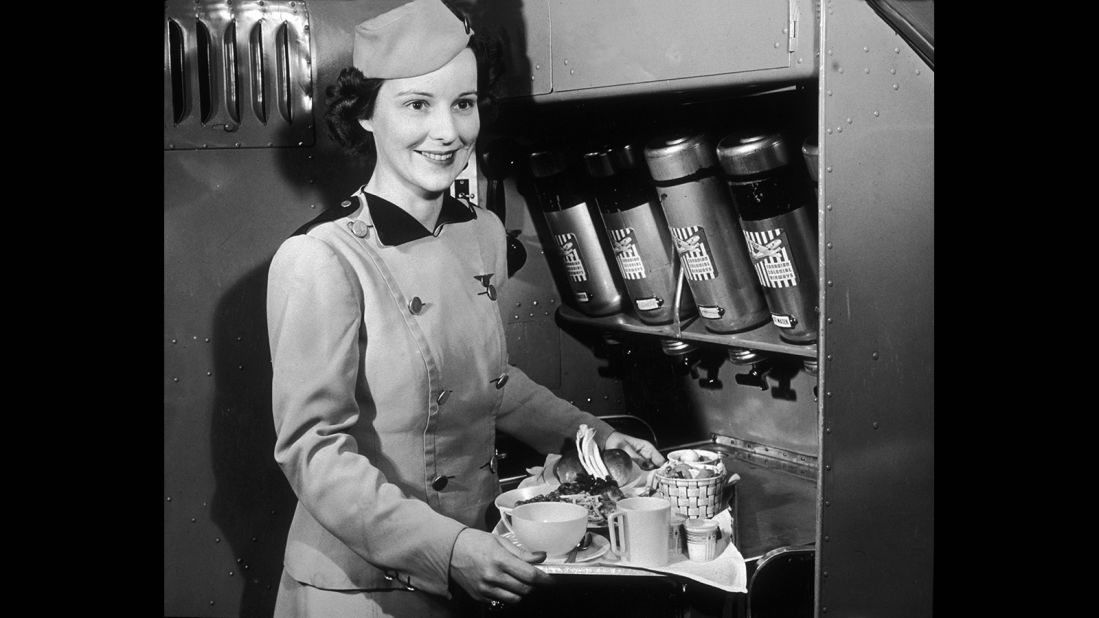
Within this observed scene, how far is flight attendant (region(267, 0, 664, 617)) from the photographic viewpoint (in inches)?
67.2

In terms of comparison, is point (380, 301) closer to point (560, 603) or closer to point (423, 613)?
point (423, 613)

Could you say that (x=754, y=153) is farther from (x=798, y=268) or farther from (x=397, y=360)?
(x=397, y=360)

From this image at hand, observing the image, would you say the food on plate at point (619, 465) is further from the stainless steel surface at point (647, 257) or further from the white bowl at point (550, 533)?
the stainless steel surface at point (647, 257)

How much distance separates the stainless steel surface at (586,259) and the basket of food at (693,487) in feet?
1.65

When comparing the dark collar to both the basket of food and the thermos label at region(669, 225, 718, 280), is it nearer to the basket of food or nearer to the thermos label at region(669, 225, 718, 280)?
the thermos label at region(669, 225, 718, 280)

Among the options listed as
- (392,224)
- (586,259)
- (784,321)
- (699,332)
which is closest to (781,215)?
(784,321)

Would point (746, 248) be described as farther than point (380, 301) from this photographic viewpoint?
Yes

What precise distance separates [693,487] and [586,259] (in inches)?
25.4

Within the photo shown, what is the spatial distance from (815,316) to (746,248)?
0.22 metres

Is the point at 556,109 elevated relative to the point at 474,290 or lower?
elevated

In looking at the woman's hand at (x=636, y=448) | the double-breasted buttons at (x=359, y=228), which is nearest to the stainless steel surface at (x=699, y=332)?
the woman's hand at (x=636, y=448)

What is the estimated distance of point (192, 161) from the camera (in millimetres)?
1972

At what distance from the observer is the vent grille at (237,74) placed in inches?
77.0

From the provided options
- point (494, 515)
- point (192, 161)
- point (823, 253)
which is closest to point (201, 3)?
point (192, 161)
